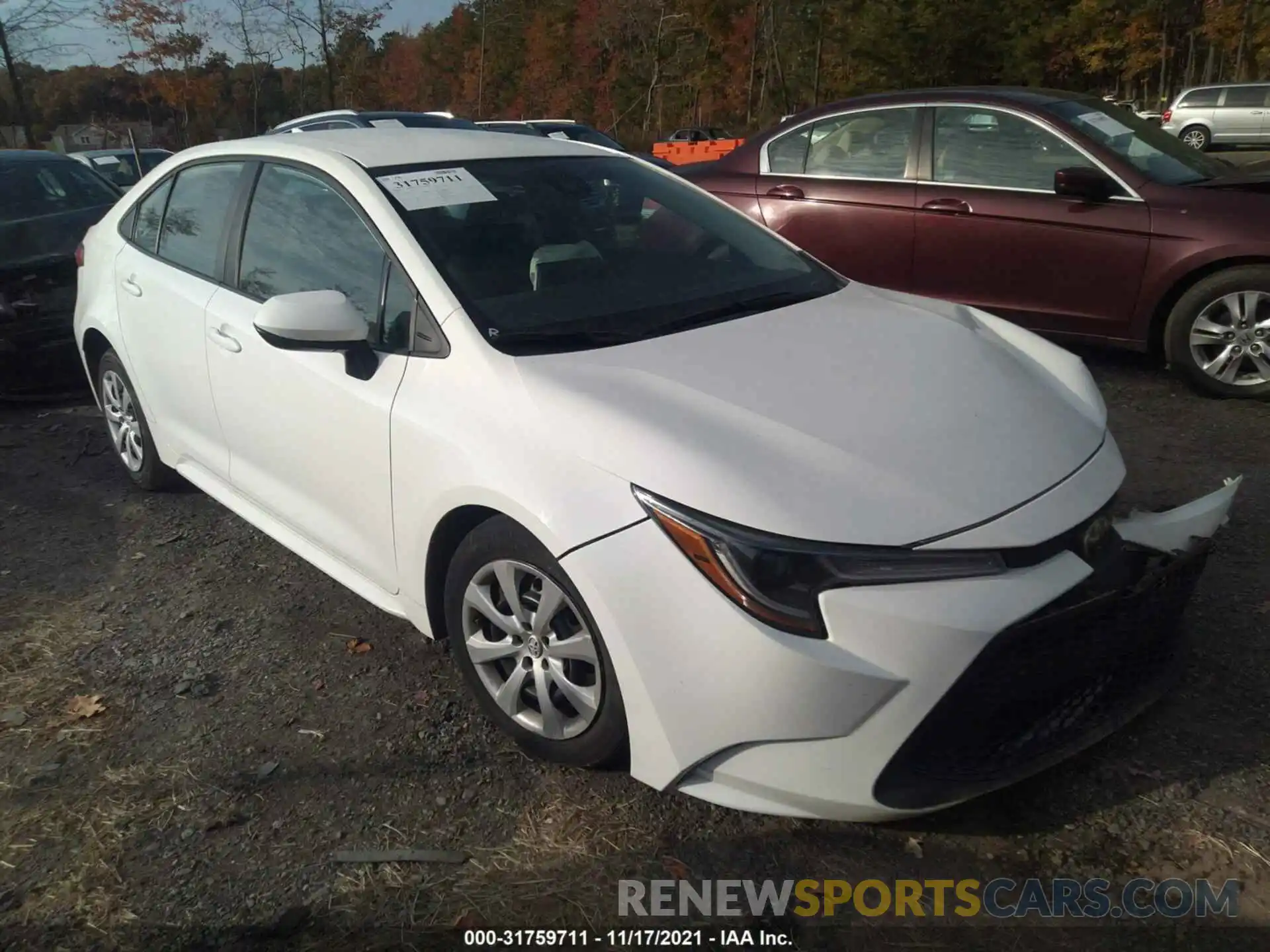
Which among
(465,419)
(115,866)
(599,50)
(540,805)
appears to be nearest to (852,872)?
(540,805)

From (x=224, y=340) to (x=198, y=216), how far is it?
76 centimetres

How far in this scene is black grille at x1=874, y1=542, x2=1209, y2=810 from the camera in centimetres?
215

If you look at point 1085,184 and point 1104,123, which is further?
point 1104,123

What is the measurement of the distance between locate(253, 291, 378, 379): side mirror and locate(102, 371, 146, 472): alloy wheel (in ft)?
6.65

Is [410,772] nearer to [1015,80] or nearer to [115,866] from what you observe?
[115,866]

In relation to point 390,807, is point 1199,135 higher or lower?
higher

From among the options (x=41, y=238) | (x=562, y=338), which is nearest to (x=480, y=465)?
(x=562, y=338)

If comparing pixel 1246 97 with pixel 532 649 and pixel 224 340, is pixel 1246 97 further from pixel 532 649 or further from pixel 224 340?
pixel 532 649

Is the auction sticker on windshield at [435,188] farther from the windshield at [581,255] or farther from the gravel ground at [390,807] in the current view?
the gravel ground at [390,807]

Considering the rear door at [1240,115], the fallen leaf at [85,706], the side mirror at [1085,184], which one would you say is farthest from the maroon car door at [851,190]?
the rear door at [1240,115]

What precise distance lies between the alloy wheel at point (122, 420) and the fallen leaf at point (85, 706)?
165 cm

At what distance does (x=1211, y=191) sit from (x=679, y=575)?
4.59 metres

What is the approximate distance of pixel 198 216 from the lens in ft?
13.0

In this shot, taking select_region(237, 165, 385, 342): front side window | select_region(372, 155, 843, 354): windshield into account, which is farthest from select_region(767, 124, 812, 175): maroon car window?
select_region(237, 165, 385, 342): front side window
